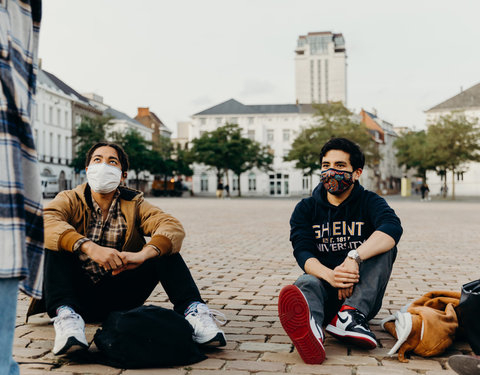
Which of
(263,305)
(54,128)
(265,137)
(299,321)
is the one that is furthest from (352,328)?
(265,137)

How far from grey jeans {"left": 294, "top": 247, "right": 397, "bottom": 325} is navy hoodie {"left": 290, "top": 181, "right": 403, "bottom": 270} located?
0.22m

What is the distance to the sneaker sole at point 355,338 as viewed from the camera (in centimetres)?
360

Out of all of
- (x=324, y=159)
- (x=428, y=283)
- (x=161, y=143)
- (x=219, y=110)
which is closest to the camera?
(x=324, y=159)

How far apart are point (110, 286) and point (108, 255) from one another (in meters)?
0.47

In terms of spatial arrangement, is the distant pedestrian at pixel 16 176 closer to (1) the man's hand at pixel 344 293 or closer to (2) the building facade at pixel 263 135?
(1) the man's hand at pixel 344 293

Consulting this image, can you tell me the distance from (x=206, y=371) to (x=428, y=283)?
3.93 meters

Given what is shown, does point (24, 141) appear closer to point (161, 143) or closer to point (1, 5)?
point (1, 5)

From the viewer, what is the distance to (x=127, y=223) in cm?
413

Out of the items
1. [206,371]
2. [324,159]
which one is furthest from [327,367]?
[324,159]

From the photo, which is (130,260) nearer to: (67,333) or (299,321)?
(67,333)

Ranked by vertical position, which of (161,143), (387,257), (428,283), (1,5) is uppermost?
(161,143)

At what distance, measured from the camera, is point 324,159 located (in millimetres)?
4211

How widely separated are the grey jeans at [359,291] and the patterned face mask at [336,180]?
20.8 inches

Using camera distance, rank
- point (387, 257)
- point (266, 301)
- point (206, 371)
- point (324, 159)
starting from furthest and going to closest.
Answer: point (266, 301), point (324, 159), point (387, 257), point (206, 371)
